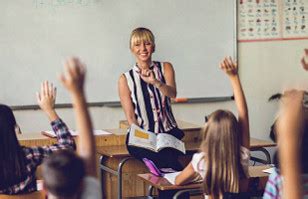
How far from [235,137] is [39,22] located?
3359 millimetres

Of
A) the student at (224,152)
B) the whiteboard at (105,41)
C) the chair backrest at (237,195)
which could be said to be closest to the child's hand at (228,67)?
the student at (224,152)

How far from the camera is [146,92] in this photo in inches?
212

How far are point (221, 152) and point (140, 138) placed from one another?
151 centimetres

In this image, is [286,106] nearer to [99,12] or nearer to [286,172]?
[286,172]

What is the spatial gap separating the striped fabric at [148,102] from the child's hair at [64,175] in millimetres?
2779

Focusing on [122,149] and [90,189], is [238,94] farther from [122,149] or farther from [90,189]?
[122,149]

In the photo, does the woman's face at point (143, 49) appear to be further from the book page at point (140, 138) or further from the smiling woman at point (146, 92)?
the book page at point (140, 138)

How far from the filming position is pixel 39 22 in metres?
6.66

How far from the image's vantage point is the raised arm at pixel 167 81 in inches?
199

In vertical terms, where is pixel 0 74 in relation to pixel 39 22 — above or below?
below

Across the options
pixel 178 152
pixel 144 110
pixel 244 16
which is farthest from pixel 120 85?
pixel 244 16

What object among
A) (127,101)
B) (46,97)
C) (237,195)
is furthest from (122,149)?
(46,97)

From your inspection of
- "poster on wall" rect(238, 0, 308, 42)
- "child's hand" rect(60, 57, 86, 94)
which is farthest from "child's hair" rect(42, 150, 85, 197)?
"poster on wall" rect(238, 0, 308, 42)

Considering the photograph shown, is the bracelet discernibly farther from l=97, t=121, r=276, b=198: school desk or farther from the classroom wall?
→ the classroom wall
